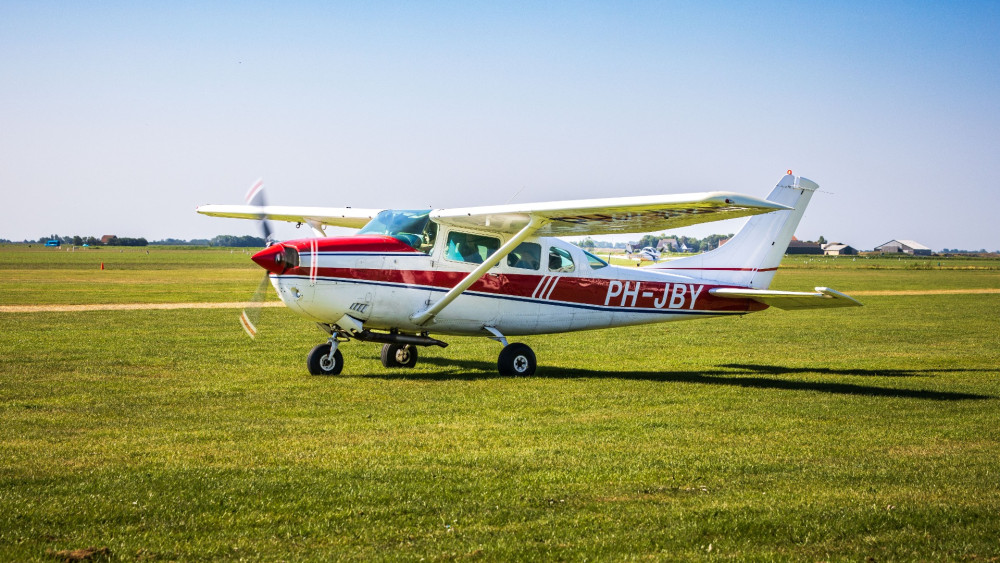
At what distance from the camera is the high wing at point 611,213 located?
11023 millimetres

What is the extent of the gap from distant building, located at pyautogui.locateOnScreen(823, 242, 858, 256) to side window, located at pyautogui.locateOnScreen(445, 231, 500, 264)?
178831 millimetres

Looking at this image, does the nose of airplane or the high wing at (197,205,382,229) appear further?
the high wing at (197,205,382,229)

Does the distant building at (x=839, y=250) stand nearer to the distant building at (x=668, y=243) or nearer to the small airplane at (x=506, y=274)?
the distant building at (x=668, y=243)

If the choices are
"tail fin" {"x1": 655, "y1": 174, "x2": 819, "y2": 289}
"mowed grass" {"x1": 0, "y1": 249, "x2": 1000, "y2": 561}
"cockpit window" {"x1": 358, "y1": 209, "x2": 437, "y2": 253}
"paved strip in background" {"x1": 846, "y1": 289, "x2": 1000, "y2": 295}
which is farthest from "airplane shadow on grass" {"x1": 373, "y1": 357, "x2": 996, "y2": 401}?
"paved strip in background" {"x1": 846, "y1": 289, "x2": 1000, "y2": 295}

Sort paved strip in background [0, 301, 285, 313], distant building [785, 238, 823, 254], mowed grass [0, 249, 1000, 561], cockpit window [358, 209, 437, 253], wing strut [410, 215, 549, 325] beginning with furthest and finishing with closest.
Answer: distant building [785, 238, 823, 254]
paved strip in background [0, 301, 285, 313]
cockpit window [358, 209, 437, 253]
wing strut [410, 215, 549, 325]
mowed grass [0, 249, 1000, 561]

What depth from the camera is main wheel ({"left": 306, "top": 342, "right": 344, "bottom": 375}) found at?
1350 cm

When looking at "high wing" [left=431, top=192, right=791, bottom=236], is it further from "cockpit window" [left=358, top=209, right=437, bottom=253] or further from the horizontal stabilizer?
the horizontal stabilizer

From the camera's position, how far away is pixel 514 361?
46.6 ft

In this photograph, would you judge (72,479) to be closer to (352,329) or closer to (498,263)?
(352,329)

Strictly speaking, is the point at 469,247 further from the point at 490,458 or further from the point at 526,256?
the point at 490,458

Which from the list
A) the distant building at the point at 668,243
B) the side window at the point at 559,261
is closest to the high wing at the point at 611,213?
the side window at the point at 559,261

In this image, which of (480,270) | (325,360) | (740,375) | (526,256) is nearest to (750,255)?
(740,375)

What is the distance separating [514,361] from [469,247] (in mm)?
1984

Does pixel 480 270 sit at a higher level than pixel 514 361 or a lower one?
higher
